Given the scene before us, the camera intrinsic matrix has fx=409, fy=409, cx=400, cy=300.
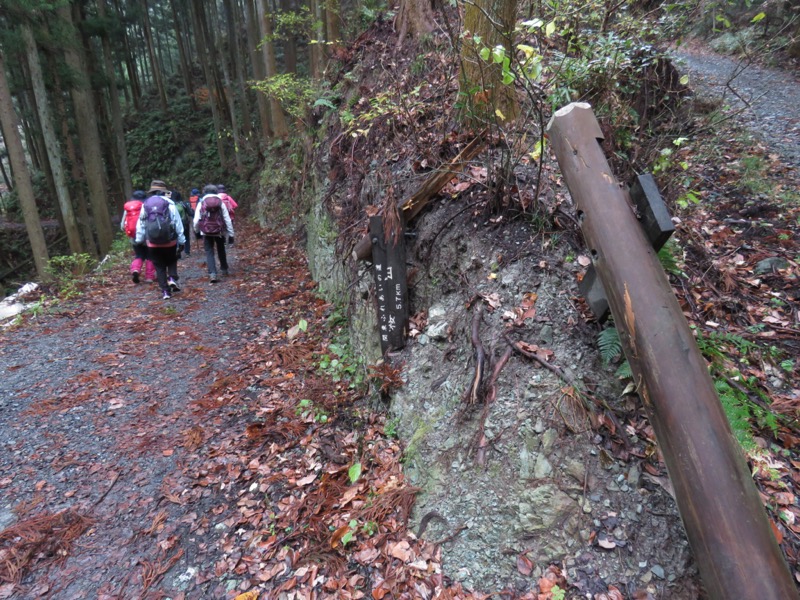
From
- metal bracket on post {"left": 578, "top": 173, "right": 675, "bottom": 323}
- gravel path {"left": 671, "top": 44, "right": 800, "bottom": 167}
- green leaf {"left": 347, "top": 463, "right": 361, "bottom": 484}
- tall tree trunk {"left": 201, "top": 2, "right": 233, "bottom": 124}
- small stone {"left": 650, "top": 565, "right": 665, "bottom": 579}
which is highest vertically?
tall tree trunk {"left": 201, "top": 2, "right": 233, "bottom": 124}

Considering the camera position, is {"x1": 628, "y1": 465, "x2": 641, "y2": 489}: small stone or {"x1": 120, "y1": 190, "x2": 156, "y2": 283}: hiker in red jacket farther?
{"x1": 120, "y1": 190, "x2": 156, "y2": 283}: hiker in red jacket

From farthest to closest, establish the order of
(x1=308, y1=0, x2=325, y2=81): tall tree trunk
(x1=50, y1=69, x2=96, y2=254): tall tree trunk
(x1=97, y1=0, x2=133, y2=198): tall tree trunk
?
(x1=97, y1=0, x2=133, y2=198): tall tree trunk < (x1=50, y1=69, x2=96, y2=254): tall tree trunk < (x1=308, y1=0, x2=325, y2=81): tall tree trunk

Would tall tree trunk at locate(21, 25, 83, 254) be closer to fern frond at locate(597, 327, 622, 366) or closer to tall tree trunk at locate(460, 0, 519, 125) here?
tall tree trunk at locate(460, 0, 519, 125)

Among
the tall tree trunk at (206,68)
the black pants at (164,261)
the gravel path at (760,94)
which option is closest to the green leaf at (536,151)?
the gravel path at (760,94)

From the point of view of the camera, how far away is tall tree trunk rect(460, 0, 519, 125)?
13.4 feet

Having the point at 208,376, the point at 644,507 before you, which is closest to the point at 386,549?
the point at 644,507

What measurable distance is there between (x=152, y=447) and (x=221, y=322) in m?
2.99

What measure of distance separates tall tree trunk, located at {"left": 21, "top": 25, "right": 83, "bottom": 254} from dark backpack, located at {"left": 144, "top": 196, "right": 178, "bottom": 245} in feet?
25.7

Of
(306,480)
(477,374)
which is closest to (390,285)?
(477,374)

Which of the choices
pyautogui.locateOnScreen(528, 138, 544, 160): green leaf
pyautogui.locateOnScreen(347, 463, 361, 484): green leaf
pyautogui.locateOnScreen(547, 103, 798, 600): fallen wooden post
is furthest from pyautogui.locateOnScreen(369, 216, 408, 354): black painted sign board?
pyautogui.locateOnScreen(547, 103, 798, 600): fallen wooden post

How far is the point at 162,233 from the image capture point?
758cm

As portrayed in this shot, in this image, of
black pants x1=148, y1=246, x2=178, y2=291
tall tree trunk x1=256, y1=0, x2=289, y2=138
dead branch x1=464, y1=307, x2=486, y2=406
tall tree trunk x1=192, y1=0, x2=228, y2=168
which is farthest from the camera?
tall tree trunk x1=192, y1=0, x2=228, y2=168

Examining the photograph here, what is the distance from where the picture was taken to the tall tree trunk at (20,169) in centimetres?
984

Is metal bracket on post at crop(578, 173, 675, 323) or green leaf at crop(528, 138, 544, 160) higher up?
green leaf at crop(528, 138, 544, 160)
